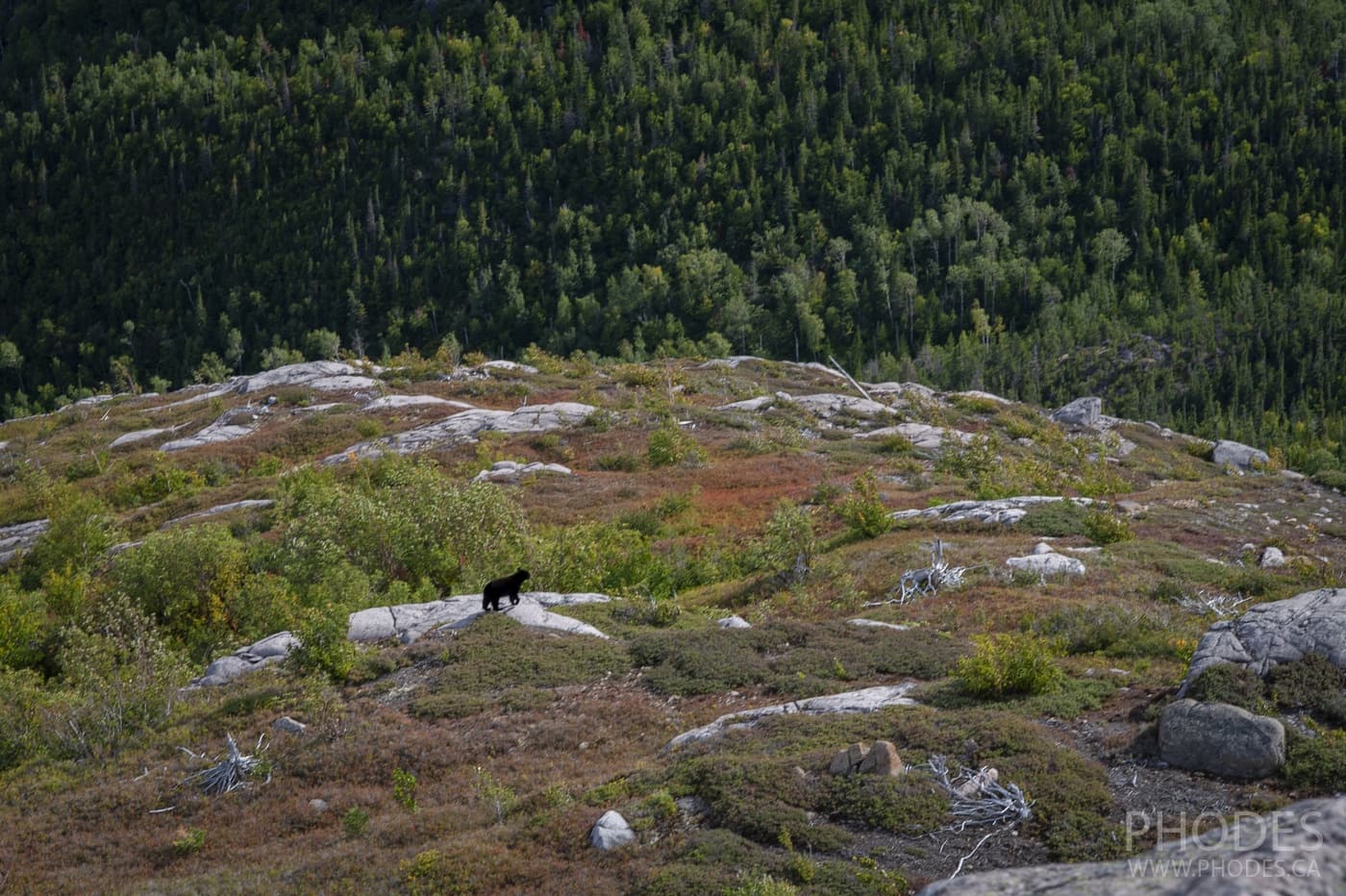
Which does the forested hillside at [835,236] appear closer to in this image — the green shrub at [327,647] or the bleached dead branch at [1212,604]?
the bleached dead branch at [1212,604]

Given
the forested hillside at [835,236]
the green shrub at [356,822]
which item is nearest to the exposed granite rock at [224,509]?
the green shrub at [356,822]

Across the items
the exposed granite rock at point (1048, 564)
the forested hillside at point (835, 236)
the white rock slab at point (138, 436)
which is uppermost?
the exposed granite rock at point (1048, 564)

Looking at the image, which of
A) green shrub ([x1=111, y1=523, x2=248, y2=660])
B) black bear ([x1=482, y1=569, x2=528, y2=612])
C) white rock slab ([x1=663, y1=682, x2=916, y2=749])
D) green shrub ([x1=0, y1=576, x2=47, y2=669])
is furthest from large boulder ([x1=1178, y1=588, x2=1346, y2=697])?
green shrub ([x1=0, y1=576, x2=47, y2=669])

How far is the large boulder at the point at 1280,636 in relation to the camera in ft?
45.9

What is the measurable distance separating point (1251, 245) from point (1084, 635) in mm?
165607

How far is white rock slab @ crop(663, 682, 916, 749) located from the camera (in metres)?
16.1

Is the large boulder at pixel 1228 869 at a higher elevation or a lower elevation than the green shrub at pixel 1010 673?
higher

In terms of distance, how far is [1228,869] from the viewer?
21.0 ft

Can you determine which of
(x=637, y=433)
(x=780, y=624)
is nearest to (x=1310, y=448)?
(x=637, y=433)

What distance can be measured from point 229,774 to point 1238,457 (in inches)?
2758

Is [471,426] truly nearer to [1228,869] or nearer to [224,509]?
[224,509]

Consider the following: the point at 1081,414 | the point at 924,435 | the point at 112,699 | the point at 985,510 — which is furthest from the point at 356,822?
the point at 1081,414

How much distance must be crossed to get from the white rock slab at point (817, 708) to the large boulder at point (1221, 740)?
394 centimetres

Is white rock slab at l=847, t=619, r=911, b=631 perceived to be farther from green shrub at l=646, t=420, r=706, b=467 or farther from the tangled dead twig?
green shrub at l=646, t=420, r=706, b=467
